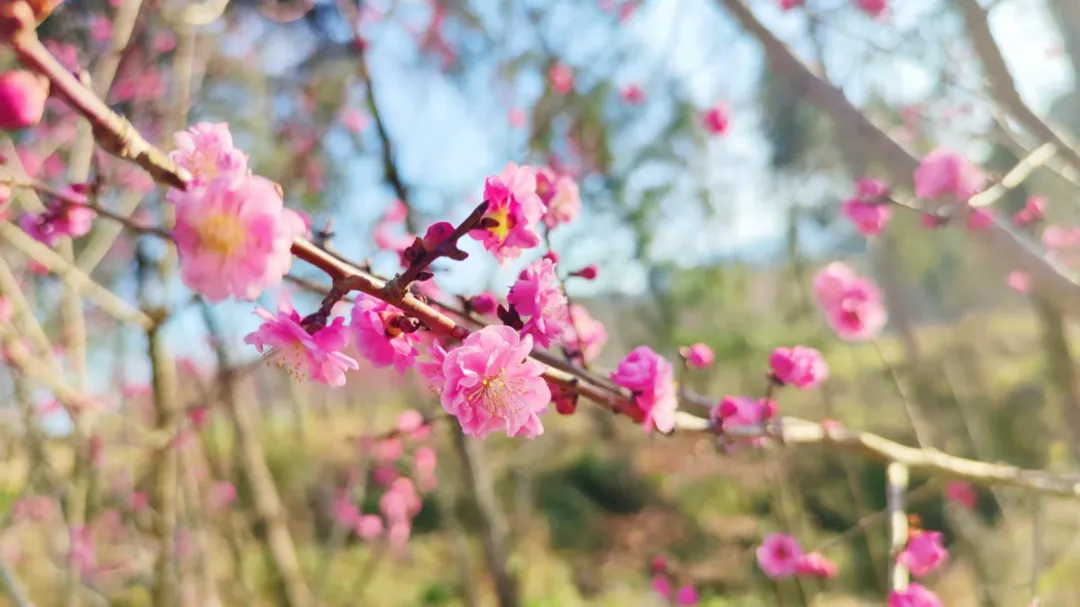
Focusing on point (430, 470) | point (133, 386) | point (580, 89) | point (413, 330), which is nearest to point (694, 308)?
point (580, 89)

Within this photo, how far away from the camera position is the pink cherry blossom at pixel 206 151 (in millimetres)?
839

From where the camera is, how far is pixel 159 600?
97.5 inches

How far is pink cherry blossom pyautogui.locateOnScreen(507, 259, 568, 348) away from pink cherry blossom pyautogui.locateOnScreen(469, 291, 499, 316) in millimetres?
93

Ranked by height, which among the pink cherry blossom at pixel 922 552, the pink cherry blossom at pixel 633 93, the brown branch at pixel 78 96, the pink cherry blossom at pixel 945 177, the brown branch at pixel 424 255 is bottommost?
the pink cherry blossom at pixel 922 552

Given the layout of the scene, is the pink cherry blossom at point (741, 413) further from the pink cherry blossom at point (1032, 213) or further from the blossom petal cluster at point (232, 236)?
the pink cherry blossom at point (1032, 213)

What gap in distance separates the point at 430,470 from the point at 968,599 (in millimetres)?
4692

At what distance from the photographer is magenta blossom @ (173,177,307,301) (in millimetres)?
656

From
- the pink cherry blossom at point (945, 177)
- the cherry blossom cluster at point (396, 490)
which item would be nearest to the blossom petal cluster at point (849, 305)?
the pink cherry blossom at point (945, 177)

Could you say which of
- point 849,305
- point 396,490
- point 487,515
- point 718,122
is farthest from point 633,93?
→ point 396,490

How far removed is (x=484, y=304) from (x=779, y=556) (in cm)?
153

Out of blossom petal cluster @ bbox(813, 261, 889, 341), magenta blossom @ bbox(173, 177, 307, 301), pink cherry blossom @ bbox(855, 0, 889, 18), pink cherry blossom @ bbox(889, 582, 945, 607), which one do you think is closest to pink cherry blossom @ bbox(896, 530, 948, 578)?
pink cherry blossom @ bbox(889, 582, 945, 607)

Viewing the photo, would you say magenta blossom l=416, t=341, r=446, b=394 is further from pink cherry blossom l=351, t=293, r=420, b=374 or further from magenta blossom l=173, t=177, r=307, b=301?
magenta blossom l=173, t=177, r=307, b=301

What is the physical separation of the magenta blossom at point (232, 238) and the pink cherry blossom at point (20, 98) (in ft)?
0.43

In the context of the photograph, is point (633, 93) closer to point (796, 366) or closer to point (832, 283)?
point (832, 283)
